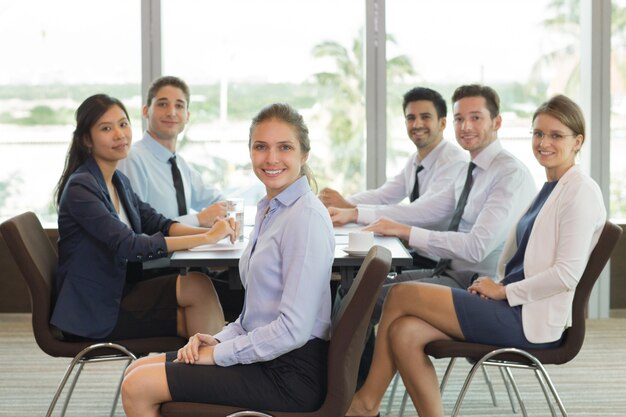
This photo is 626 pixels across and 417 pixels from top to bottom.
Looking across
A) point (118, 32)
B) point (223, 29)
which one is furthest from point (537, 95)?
point (118, 32)

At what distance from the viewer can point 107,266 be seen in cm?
361

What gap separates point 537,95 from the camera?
6.45m

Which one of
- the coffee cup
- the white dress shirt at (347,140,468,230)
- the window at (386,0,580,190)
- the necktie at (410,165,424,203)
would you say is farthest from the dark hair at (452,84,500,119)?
the window at (386,0,580,190)

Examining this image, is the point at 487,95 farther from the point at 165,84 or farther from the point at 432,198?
the point at 165,84

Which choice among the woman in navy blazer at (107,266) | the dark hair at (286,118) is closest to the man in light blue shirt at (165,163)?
the woman in navy blazer at (107,266)

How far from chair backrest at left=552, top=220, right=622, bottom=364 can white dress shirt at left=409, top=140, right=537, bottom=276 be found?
775mm

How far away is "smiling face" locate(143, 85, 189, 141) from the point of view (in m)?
4.84

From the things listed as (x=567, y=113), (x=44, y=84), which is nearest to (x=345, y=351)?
(x=567, y=113)

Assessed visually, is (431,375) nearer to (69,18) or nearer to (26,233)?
(26,233)

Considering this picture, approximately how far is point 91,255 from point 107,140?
469mm

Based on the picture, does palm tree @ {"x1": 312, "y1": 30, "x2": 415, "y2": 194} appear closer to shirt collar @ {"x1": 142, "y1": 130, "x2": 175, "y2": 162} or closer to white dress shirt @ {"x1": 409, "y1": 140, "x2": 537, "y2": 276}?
shirt collar @ {"x1": 142, "y1": 130, "x2": 175, "y2": 162}

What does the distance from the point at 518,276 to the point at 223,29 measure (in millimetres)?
3443

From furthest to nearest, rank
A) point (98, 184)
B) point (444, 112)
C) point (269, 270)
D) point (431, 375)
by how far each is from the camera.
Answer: point (444, 112) → point (98, 184) → point (431, 375) → point (269, 270)

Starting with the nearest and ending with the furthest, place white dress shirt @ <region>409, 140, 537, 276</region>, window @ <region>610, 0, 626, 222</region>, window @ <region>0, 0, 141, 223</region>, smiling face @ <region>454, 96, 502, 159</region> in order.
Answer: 1. white dress shirt @ <region>409, 140, 537, 276</region>
2. smiling face @ <region>454, 96, 502, 159</region>
3. window @ <region>610, 0, 626, 222</region>
4. window @ <region>0, 0, 141, 223</region>
